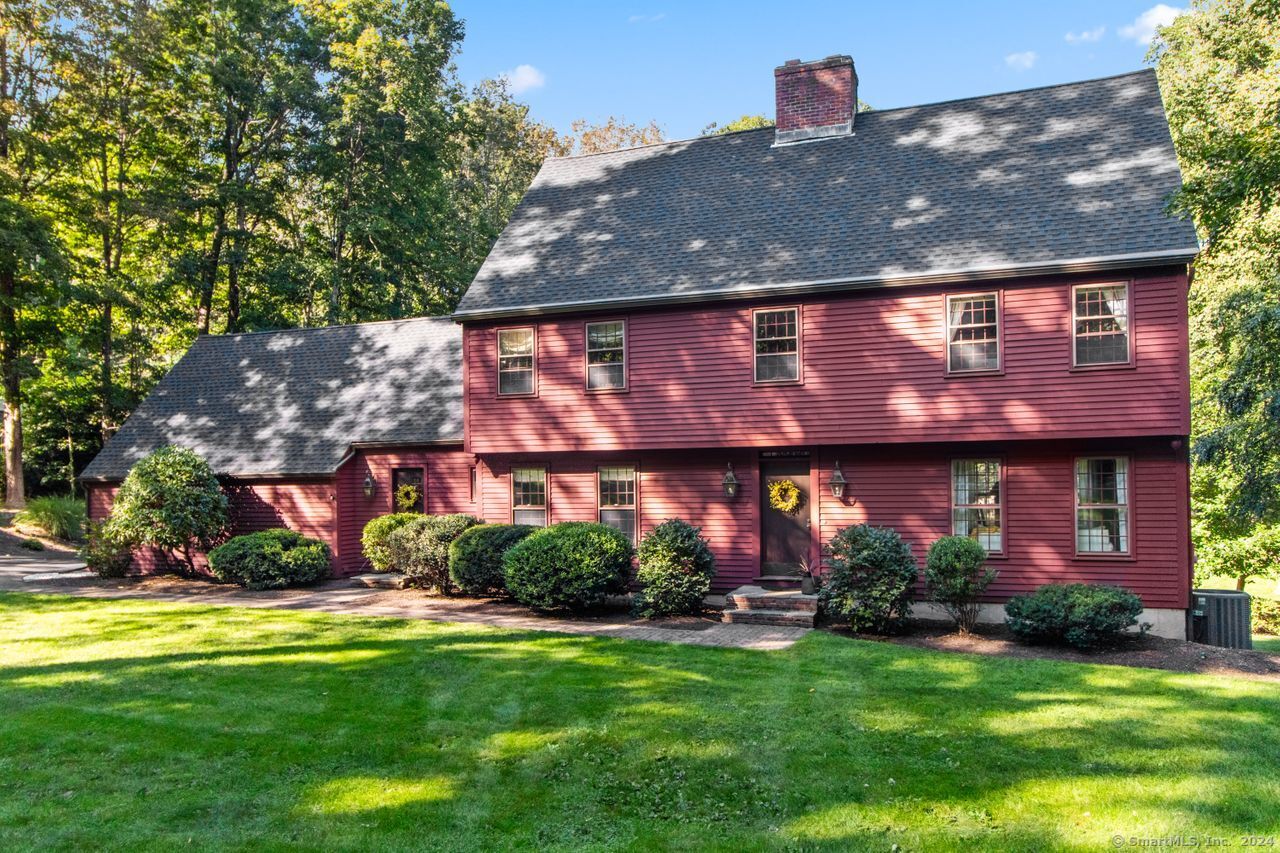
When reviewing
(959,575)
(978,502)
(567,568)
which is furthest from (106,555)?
(978,502)

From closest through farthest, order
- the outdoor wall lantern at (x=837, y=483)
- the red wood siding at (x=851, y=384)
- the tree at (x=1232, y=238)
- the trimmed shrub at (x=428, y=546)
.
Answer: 1. the tree at (x=1232, y=238)
2. the red wood siding at (x=851, y=384)
3. the outdoor wall lantern at (x=837, y=483)
4. the trimmed shrub at (x=428, y=546)

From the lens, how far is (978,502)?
13695 mm

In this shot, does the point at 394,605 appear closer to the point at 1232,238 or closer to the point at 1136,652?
the point at 1136,652

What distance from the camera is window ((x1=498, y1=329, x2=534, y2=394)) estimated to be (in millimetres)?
16234

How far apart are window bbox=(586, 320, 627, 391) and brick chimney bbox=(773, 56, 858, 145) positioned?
5892 millimetres

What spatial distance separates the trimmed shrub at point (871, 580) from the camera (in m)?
12.2

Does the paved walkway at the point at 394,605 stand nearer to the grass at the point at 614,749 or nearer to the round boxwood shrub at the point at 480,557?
the round boxwood shrub at the point at 480,557

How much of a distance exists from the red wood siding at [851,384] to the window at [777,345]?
0.59 ft

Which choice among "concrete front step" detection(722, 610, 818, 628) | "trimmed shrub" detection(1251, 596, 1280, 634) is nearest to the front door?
"concrete front step" detection(722, 610, 818, 628)

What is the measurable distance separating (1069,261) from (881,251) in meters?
2.88

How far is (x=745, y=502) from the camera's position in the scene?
1515 centimetres

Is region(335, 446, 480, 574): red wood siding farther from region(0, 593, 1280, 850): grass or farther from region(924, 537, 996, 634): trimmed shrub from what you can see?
region(924, 537, 996, 634): trimmed shrub

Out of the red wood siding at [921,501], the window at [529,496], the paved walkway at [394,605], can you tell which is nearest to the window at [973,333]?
the red wood siding at [921,501]

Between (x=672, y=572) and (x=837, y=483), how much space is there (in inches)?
130
